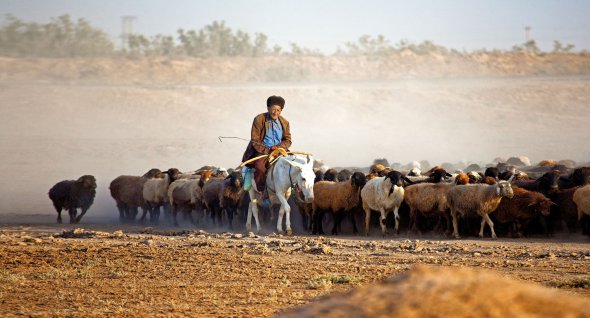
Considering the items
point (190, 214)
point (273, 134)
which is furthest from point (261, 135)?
point (190, 214)

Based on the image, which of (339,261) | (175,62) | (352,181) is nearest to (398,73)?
(175,62)

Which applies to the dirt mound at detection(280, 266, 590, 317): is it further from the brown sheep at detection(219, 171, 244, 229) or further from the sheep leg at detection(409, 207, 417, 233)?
the brown sheep at detection(219, 171, 244, 229)

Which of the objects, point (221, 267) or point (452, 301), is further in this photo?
point (221, 267)

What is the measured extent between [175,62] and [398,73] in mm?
16665

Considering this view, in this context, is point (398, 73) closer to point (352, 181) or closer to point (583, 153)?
point (583, 153)

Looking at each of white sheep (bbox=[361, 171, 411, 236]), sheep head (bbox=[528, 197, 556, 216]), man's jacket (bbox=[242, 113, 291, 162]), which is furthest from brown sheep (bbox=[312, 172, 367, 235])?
sheep head (bbox=[528, 197, 556, 216])

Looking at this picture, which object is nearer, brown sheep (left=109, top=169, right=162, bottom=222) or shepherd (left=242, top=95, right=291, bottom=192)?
shepherd (left=242, top=95, right=291, bottom=192)


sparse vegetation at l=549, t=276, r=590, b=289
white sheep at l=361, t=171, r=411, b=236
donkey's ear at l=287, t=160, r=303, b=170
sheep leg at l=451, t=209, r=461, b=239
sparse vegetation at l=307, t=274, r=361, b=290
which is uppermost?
donkey's ear at l=287, t=160, r=303, b=170

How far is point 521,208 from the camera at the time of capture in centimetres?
1858

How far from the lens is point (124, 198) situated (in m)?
29.2

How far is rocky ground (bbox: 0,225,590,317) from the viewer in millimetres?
10328

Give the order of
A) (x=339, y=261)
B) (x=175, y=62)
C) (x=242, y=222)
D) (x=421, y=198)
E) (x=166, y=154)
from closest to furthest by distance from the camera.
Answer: (x=339, y=261) → (x=421, y=198) → (x=242, y=222) → (x=166, y=154) → (x=175, y=62)

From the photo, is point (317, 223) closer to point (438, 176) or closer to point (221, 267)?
point (438, 176)

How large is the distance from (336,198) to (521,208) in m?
3.97
